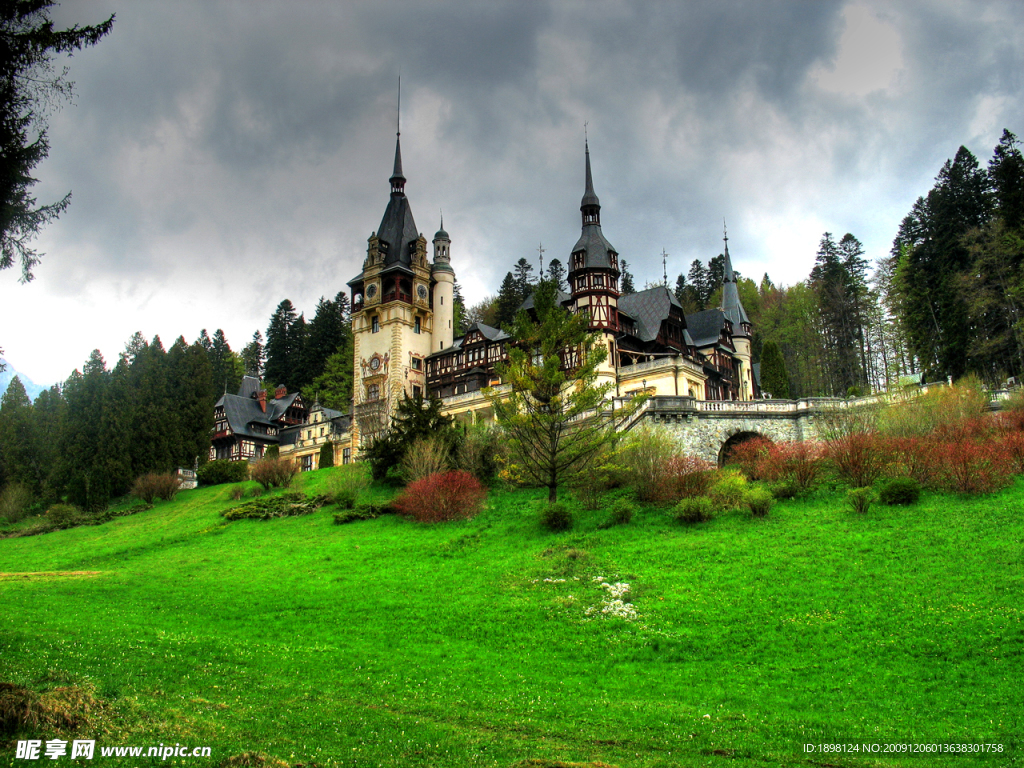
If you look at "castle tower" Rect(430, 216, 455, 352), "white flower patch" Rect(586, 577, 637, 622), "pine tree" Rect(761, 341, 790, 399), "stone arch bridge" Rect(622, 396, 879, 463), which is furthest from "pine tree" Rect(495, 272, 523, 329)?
"white flower patch" Rect(586, 577, 637, 622)

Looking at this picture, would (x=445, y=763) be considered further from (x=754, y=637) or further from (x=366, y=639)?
(x=754, y=637)

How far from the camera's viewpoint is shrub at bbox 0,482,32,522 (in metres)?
46.7

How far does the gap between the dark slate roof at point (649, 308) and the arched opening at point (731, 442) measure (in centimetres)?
1575

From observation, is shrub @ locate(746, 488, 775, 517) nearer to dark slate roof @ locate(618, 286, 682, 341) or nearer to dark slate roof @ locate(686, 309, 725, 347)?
dark slate roof @ locate(618, 286, 682, 341)

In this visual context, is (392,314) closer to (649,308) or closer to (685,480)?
(649,308)

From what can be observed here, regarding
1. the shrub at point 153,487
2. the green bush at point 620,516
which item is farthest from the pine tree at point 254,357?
the green bush at point 620,516

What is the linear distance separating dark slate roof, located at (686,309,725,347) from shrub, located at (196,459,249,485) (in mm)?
34833

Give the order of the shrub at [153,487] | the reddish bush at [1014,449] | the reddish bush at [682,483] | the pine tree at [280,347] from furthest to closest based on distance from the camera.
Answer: the pine tree at [280,347], the shrub at [153,487], the reddish bush at [682,483], the reddish bush at [1014,449]

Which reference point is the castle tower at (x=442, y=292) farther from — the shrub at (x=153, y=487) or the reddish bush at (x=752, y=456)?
the reddish bush at (x=752, y=456)

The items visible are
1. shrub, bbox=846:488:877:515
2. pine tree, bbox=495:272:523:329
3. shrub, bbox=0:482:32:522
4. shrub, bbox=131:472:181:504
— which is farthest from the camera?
pine tree, bbox=495:272:523:329

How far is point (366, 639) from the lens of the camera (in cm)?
1720

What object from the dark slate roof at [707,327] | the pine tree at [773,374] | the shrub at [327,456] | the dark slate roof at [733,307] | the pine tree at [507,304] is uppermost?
the pine tree at [507,304]

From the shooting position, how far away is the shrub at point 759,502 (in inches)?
1058

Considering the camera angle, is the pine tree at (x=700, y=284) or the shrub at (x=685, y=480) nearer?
the shrub at (x=685, y=480)
